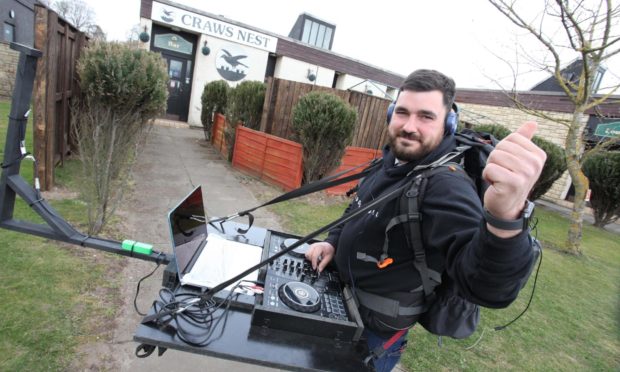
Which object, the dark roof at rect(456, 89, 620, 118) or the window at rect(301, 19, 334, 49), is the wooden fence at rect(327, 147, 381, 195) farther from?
the window at rect(301, 19, 334, 49)

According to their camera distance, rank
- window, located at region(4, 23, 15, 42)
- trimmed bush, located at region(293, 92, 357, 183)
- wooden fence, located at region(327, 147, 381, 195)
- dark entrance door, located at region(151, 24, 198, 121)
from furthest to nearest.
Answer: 1. window, located at region(4, 23, 15, 42)
2. dark entrance door, located at region(151, 24, 198, 121)
3. wooden fence, located at region(327, 147, 381, 195)
4. trimmed bush, located at region(293, 92, 357, 183)

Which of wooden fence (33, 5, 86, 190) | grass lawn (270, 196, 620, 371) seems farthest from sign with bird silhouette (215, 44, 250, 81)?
grass lawn (270, 196, 620, 371)

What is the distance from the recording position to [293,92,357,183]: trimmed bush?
717cm

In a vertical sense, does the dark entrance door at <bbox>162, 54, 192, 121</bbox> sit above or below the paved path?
above

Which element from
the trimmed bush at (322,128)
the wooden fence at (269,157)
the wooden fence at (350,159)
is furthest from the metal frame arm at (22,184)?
the wooden fence at (350,159)

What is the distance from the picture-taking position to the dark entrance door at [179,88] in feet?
52.7

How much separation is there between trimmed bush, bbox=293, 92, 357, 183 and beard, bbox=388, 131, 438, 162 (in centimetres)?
555

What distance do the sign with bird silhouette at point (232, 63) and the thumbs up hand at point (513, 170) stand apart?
16983 mm

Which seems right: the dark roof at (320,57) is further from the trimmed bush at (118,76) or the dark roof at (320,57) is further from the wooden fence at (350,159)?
the trimmed bush at (118,76)

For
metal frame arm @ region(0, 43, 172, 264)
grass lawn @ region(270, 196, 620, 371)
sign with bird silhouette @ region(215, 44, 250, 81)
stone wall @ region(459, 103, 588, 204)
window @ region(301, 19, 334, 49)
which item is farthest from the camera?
window @ region(301, 19, 334, 49)

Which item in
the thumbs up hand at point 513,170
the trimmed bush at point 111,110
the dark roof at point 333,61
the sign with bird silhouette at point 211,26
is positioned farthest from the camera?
the dark roof at point 333,61

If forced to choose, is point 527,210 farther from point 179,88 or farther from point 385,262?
point 179,88

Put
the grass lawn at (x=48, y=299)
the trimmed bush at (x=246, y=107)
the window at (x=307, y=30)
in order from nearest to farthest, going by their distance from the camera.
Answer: the grass lawn at (x=48, y=299) < the trimmed bush at (x=246, y=107) < the window at (x=307, y=30)

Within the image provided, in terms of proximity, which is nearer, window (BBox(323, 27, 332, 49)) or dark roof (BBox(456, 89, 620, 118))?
dark roof (BBox(456, 89, 620, 118))
